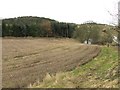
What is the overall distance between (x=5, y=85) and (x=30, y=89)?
7.23 feet

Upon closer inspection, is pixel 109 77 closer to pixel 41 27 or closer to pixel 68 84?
pixel 68 84

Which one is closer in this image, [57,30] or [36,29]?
[36,29]

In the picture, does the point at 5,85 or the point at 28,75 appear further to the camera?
the point at 28,75

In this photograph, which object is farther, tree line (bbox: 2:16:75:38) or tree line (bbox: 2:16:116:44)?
tree line (bbox: 2:16:75:38)

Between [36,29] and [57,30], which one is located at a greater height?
[36,29]

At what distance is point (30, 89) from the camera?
15836mm

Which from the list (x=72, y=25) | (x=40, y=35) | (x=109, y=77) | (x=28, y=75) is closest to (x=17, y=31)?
(x=40, y=35)

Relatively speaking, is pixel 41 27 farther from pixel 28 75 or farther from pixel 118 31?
pixel 118 31

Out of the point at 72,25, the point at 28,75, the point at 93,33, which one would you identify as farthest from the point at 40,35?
the point at 28,75

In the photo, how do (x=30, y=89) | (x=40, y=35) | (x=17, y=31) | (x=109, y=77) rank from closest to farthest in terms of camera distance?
(x=109, y=77)
(x=30, y=89)
(x=17, y=31)
(x=40, y=35)

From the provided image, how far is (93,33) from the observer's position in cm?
9606

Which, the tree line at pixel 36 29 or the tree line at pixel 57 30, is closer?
the tree line at pixel 57 30

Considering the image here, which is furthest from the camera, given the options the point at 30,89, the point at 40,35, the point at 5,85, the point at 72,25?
the point at 72,25

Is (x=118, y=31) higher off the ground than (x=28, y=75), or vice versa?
(x=118, y=31)
